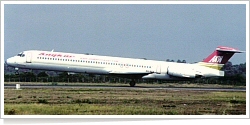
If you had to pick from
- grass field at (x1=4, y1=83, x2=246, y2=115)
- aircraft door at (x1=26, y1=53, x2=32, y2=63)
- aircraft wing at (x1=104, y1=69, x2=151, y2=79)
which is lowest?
grass field at (x1=4, y1=83, x2=246, y2=115)

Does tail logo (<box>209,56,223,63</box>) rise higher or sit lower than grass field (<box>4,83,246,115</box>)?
higher

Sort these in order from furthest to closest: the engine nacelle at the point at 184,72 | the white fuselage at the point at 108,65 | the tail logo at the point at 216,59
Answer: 1. the engine nacelle at the point at 184,72
2. the tail logo at the point at 216,59
3. the white fuselage at the point at 108,65

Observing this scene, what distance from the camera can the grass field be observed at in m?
24.0

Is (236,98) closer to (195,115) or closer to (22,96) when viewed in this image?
(195,115)

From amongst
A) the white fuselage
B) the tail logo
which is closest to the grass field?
the white fuselage

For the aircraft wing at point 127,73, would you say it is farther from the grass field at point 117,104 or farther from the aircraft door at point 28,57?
the grass field at point 117,104

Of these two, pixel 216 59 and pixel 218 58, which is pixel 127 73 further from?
pixel 218 58

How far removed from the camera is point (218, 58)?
41969 mm

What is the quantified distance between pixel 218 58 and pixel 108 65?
9446mm

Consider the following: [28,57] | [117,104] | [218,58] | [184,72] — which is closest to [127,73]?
[184,72]

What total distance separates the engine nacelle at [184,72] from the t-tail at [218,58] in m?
1.12

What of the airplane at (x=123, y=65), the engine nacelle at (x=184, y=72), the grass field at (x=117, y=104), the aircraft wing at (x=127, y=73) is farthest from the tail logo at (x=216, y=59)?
the grass field at (x=117, y=104)

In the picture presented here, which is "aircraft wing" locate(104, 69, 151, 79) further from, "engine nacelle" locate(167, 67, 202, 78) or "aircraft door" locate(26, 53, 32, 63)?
"aircraft door" locate(26, 53, 32, 63)

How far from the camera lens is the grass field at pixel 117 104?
24.0 meters
